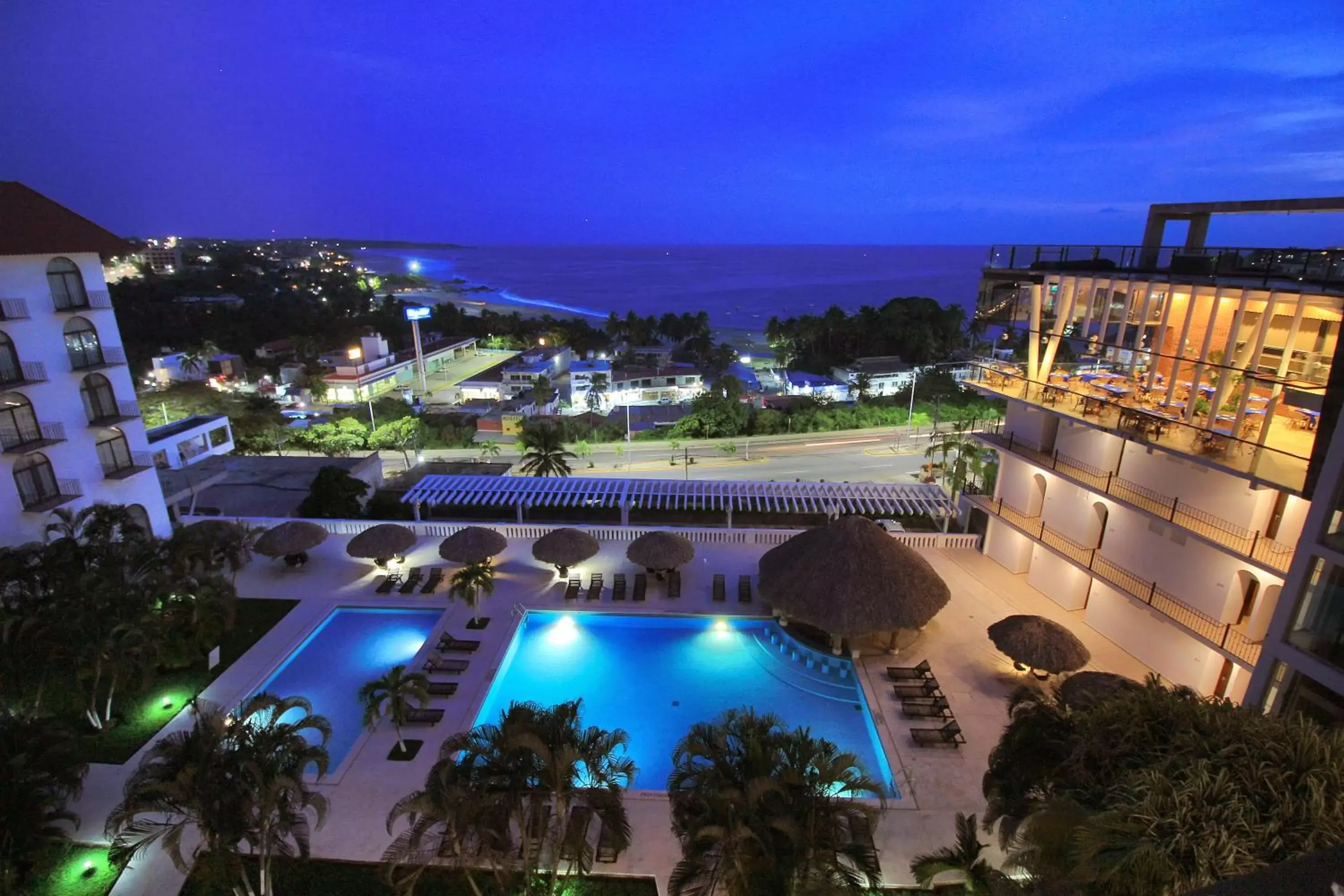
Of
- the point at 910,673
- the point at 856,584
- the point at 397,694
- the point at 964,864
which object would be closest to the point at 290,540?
the point at 397,694

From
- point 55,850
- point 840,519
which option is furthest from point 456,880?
point 840,519

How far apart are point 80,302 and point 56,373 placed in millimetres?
2211

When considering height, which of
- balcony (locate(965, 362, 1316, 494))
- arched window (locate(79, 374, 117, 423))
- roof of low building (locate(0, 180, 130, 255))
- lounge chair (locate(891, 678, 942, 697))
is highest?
roof of low building (locate(0, 180, 130, 255))

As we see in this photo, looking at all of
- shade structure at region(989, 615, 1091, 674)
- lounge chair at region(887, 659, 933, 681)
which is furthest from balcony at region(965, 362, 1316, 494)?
lounge chair at region(887, 659, 933, 681)

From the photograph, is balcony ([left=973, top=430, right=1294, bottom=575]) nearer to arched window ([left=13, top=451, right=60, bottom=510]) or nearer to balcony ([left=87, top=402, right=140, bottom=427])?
balcony ([left=87, top=402, right=140, bottom=427])

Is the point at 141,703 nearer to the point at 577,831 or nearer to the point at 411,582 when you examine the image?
the point at 411,582

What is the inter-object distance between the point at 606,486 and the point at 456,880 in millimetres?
15281

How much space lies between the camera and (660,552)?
64.9 feet

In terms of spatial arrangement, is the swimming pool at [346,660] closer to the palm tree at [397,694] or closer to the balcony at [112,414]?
the palm tree at [397,694]

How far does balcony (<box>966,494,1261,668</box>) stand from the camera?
1358cm

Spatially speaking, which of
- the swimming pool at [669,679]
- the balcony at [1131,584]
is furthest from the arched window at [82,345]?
the balcony at [1131,584]

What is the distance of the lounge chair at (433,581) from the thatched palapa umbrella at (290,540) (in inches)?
160

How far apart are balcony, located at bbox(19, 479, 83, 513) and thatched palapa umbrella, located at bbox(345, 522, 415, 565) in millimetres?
7730

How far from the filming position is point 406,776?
42.0 ft
